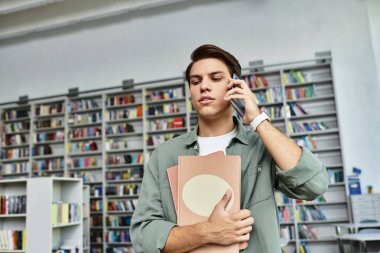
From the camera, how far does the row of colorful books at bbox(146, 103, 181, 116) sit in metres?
6.77

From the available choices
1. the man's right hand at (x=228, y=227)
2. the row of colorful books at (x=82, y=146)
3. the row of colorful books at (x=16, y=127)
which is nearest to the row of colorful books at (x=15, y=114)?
the row of colorful books at (x=16, y=127)

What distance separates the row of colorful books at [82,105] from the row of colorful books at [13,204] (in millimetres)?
3279

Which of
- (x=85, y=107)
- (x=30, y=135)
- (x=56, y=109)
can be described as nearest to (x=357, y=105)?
(x=85, y=107)

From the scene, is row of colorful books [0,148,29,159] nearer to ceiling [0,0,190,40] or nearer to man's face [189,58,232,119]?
ceiling [0,0,190,40]

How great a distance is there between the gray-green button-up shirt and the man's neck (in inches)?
1.1

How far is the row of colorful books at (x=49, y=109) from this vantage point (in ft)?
24.6

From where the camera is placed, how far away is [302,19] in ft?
21.6

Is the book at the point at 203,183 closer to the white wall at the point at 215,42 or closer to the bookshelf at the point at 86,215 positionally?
the bookshelf at the point at 86,215

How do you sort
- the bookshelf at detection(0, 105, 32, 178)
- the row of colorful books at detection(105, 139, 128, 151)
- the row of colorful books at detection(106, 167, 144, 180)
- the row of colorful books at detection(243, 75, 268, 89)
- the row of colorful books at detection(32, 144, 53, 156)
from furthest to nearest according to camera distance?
the bookshelf at detection(0, 105, 32, 178)
the row of colorful books at detection(32, 144, 53, 156)
the row of colorful books at detection(105, 139, 128, 151)
the row of colorful books at detection(106, 167, 144, 180)
the row of colorful books at detection(243, 75, 268, 89)

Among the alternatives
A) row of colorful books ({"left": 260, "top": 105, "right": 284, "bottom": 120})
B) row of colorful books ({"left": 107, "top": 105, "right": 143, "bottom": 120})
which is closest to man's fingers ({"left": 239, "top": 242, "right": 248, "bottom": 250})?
row of colorful books ({"left": 260, "top": 105, "right": 284, "bottom": 120})

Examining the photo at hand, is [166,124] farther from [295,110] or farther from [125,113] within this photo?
[295,110]

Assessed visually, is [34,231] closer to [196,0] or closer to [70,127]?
[70,127]

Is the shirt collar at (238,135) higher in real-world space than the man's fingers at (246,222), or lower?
higher

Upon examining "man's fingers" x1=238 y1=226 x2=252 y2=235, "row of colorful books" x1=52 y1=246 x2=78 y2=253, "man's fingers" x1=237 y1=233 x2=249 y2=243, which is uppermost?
"man's fingers" x1=238 y1=226 x2=252 y2=235
